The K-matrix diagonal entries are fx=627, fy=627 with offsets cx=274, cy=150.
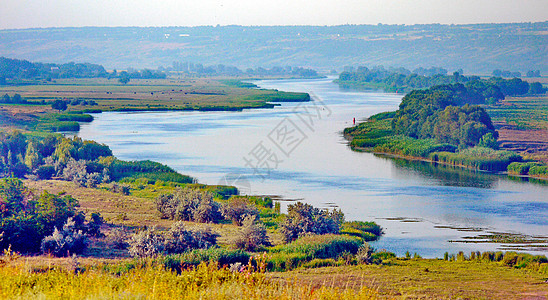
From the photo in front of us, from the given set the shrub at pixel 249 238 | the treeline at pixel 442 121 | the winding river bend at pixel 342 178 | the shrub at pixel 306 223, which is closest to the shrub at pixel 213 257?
the shrub at pixel 249 238

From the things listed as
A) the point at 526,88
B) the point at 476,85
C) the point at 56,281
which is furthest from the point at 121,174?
the point at 526,88

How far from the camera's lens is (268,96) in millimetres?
88500

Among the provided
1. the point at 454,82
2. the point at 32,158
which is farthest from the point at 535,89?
the point at 32,158

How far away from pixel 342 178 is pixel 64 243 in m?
19.8

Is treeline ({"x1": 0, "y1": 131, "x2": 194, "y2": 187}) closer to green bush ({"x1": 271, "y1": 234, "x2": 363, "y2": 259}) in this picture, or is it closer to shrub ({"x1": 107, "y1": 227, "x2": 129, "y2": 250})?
shrub ({"x1": 107, "y1": 227, "x2": 129, "y2": 250})

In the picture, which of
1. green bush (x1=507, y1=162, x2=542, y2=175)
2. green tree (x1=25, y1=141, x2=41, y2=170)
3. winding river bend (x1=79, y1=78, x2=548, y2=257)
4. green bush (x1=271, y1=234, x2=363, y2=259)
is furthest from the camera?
green bush (x1=507, y1=162, x2=542, y2=175)

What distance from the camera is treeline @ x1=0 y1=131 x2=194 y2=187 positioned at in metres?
29.9

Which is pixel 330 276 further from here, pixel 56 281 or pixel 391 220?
pixel 391 220

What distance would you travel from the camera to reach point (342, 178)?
3297 cm

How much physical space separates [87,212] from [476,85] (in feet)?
244

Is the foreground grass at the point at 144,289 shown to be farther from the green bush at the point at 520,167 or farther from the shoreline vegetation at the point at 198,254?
the green bush at the point at 520,167

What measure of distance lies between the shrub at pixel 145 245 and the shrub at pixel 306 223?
4.56 metres

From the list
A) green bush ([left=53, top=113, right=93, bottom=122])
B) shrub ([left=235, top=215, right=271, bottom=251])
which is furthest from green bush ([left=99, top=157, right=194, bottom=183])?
green bush ([left=53, top=113, right=93, bottom=122])

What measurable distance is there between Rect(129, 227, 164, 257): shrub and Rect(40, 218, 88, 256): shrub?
1246 mm
